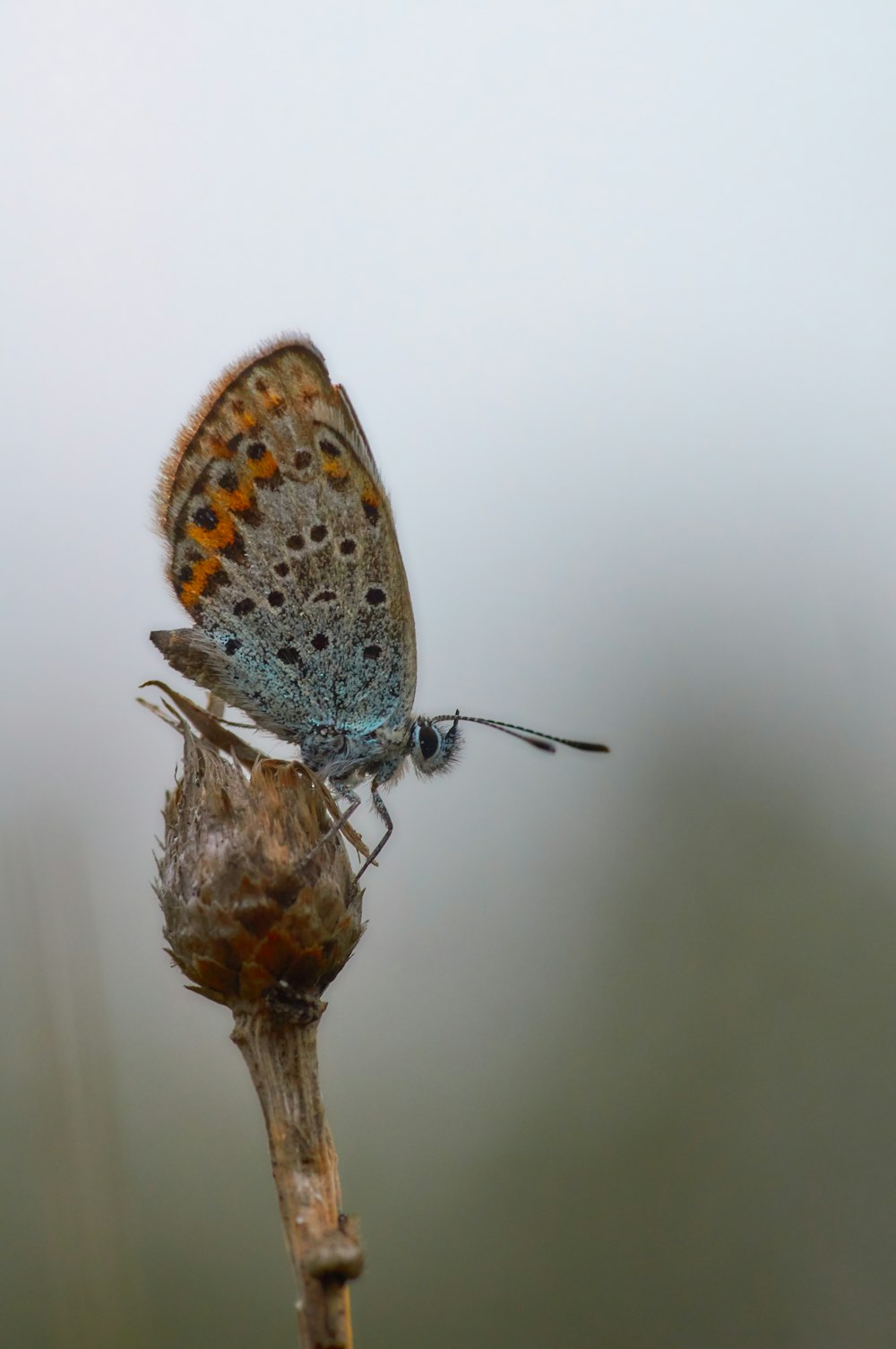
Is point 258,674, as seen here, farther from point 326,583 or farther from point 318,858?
point 318,858

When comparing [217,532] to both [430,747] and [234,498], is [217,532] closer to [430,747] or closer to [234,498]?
[234,498]

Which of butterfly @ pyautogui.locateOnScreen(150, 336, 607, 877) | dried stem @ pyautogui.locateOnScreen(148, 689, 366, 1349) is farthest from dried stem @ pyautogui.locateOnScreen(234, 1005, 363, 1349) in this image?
butterfly @ pyautogui.locateOnScreen(150, 336, 607, 877)

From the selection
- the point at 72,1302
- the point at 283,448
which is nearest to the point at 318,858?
the point at 283,448

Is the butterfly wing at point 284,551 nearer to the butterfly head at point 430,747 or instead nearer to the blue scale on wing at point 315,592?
the blue scale on wing at point 315,592

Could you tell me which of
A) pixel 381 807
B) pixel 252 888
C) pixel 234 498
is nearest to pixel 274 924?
pixel 252 888

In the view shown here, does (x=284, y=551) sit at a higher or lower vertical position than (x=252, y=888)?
higher

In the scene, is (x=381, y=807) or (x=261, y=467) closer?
(x=261, y=467)

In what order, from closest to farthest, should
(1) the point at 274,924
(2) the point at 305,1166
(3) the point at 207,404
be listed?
(2) the point at 305,1166, (1) the point at 274,924, (3) the point at 207,404
